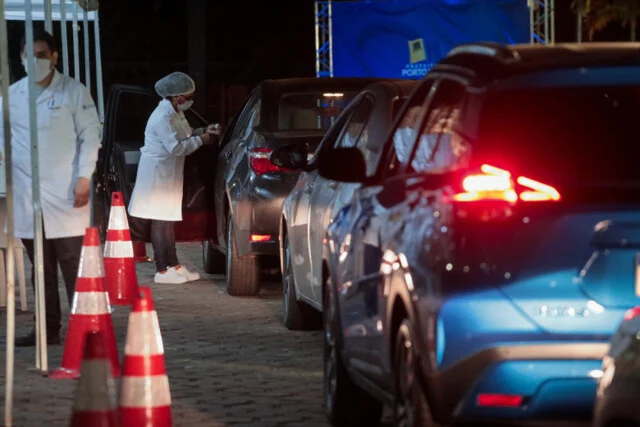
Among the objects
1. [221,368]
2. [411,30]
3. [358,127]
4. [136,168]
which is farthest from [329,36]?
[358,127]

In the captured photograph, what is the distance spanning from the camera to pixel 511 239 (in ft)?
18.0

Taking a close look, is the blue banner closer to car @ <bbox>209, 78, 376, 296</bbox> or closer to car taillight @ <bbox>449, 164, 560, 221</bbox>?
car @ <bbox>209, 78, 376, 296</bbox>

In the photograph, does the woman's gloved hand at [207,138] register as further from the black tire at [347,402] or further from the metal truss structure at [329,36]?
the metal truss structure at [329,36]

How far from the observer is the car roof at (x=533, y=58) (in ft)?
19.6

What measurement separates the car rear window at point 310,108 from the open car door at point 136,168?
2104 millimetres

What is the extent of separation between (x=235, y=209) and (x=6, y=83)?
17.4ft

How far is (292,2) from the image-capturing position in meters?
53.2

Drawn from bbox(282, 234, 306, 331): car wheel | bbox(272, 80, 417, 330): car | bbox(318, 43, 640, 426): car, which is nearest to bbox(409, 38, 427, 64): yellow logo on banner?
bbox(272, 80, 417, 330): car

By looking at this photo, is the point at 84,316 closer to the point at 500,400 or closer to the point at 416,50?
the point at 500,400

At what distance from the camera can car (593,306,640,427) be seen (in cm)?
441

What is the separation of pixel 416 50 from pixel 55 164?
18507mm

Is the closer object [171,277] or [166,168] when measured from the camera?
[171,277]

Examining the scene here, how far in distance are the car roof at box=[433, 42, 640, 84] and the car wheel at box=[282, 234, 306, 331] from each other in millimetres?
4857

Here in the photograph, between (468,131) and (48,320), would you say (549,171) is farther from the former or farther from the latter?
(48,320)
